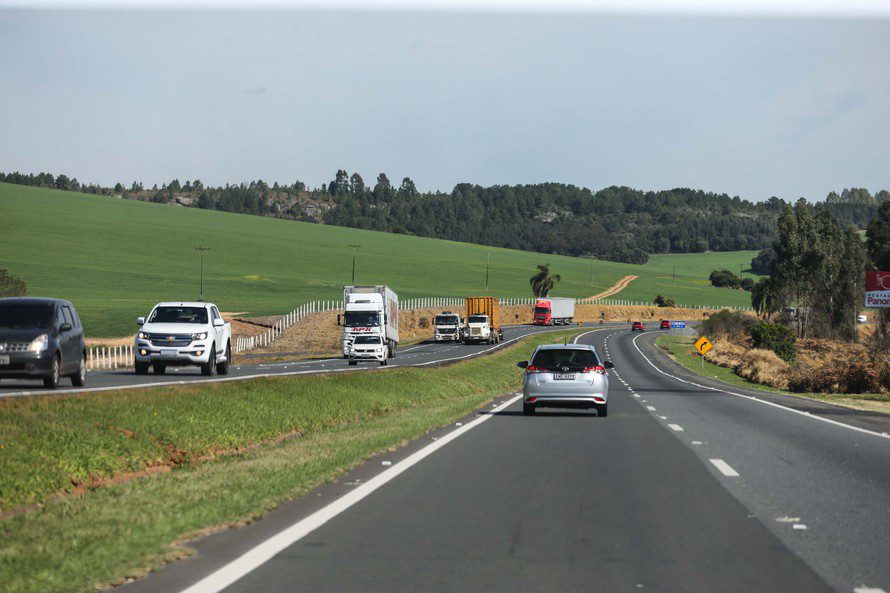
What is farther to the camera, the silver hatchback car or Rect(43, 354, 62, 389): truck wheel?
the silver hatchback car

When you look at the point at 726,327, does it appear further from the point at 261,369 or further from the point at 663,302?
the point at 261,369

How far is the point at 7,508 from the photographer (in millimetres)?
11305

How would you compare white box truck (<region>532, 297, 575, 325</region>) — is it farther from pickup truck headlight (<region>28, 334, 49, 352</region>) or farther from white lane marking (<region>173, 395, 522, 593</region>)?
white lane marking (<region>173, 395, 522, 593</region>)

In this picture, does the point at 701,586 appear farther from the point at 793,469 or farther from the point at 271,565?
the point at 793,469

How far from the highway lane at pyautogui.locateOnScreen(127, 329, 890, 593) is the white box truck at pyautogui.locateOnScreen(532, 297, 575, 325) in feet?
367

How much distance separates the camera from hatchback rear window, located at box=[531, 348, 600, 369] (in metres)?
24.4

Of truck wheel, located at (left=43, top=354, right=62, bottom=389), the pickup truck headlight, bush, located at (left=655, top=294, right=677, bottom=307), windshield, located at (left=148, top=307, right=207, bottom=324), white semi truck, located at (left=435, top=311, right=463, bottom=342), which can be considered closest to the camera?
the pickup truck headlight

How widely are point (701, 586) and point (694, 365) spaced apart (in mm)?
78196

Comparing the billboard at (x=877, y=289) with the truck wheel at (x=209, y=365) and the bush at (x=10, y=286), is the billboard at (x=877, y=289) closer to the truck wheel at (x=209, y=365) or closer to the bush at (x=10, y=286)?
the truck wheel at (x=209, y=365)

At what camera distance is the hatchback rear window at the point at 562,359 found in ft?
80.1

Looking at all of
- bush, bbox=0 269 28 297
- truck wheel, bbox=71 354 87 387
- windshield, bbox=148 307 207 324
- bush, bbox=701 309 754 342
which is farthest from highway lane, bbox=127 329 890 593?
bush, bbox=701 309 754 342

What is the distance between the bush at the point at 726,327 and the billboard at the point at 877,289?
144 feet

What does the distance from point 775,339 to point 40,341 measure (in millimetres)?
82557

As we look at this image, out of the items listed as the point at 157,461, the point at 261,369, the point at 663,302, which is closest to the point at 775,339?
the point at 261,369
